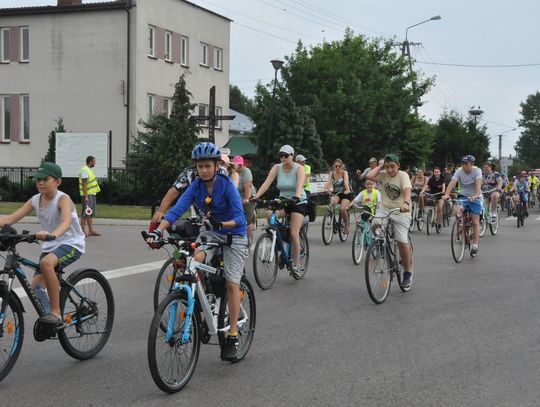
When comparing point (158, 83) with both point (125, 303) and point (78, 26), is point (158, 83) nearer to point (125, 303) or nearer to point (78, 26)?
point (78, 26)

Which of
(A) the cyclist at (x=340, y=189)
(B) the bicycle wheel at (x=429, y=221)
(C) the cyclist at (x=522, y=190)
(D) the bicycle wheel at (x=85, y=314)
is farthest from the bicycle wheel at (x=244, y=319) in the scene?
(C) the cyclist at (x=522, y=190)

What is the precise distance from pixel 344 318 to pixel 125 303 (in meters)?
2.60

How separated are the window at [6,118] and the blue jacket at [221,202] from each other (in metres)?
32.3

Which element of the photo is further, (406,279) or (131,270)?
(131,270)

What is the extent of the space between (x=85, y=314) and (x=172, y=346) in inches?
52.2

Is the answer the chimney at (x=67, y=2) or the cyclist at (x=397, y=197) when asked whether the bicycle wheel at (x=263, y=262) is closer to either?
the cyclist at (x=397, y=197)

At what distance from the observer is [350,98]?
108 ft

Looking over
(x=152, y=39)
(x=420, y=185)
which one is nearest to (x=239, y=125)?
(x=152, y=39)

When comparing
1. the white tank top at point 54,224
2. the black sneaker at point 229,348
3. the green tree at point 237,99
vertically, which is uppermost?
the green tree at point 237,99

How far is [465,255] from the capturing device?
13438mm

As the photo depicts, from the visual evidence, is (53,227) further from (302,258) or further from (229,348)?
(302,258)

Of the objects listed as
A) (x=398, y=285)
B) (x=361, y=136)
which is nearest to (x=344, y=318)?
(x=398, y=285)

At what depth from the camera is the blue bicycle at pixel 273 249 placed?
9219 mm

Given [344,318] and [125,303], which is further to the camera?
[125,303]
